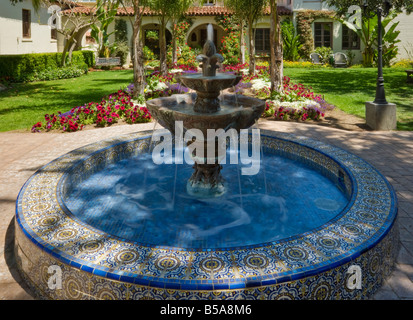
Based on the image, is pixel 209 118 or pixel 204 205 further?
pixel 204 205

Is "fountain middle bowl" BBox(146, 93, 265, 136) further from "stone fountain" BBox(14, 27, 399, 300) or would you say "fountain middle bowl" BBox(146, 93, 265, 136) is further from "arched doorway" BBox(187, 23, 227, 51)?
"arched doorway" BBox(187, 23, 227, 51)

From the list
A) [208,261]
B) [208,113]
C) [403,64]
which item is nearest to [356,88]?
[403,64]

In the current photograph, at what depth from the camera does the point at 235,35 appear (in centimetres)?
2667

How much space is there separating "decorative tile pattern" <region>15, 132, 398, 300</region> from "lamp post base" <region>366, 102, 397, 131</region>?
6054 mm

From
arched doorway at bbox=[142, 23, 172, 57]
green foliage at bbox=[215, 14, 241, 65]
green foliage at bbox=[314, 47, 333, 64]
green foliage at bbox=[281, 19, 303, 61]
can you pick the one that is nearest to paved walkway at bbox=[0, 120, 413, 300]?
green foliage at bbox=[215, 14, 241, 65]

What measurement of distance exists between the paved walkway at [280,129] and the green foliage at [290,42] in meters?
18.2

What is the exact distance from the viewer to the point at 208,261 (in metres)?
3.23

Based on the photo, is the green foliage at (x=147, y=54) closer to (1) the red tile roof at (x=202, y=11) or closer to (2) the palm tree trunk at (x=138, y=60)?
(1) the red tile roof at (x=202, y=11)

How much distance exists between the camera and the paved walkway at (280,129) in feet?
12.0

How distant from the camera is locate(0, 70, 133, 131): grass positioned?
1194cm

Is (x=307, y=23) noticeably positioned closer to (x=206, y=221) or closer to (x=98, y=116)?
(x=98, y=116)

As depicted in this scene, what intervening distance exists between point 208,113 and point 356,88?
13.4 metres

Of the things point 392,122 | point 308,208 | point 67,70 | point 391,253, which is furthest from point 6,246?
point 67,70
